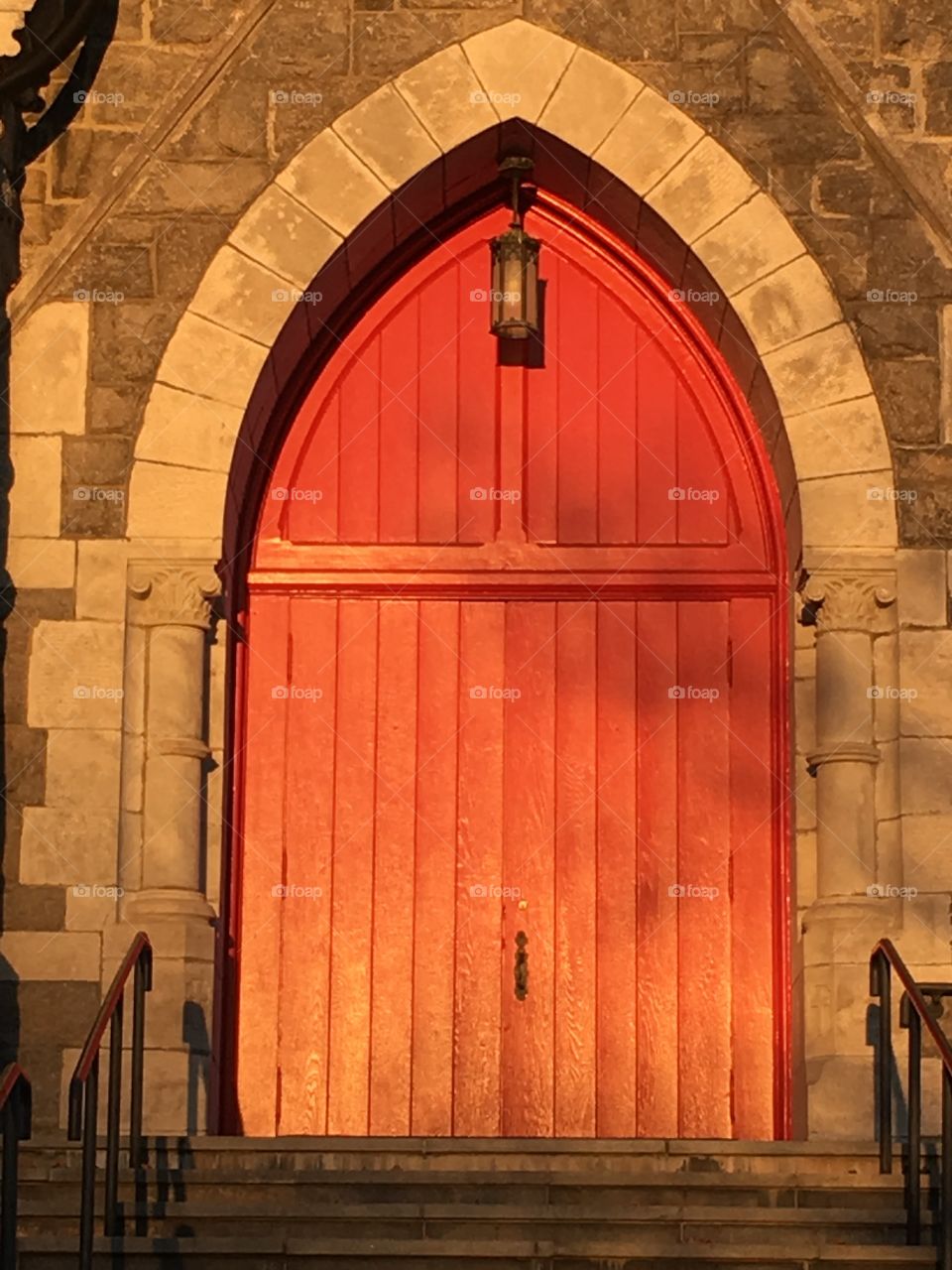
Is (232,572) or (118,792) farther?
(232,572)

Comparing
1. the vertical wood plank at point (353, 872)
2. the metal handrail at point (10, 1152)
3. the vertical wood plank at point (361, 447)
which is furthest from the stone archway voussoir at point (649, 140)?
the metal handrail at point (10, 1152)

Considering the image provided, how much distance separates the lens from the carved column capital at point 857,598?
10906mm

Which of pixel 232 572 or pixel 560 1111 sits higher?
pixel 232 572

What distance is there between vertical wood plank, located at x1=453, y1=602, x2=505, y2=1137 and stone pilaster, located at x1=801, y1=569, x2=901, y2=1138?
4.22 feet

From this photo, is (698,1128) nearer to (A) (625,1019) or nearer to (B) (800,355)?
(A) (625,1019)

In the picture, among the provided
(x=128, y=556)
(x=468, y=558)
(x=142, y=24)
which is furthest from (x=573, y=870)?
(x=142, y=24)

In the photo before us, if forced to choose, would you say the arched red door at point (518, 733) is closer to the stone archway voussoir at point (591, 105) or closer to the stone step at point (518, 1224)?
the stone archway voussoir at point (591, 105)

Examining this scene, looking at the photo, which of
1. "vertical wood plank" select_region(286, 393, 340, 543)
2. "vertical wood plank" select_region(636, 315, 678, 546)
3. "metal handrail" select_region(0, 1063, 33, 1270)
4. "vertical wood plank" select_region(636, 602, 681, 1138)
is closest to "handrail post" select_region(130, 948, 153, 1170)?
"metal handrail" select_region(0, 1063, 33, 1270)

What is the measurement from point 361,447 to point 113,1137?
371 centimetres

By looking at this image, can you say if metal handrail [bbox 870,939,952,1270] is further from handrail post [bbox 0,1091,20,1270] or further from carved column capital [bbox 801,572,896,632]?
handrail post [bbox 0,1091,20,1270]

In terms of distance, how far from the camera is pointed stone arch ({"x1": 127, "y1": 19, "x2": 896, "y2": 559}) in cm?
1104

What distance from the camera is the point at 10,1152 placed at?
804cm

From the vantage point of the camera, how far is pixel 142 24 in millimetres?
11398

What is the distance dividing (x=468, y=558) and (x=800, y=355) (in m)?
1.59
